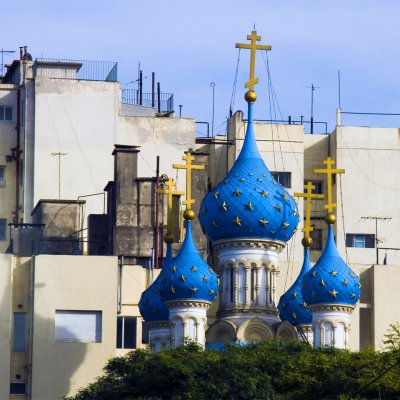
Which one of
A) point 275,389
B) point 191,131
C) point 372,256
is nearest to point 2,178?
point 191,131

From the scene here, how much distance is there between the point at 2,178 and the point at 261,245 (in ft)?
81.9

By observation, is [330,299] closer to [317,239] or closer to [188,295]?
[188,295]

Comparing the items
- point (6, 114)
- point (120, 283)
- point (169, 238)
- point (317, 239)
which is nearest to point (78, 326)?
point (120, 283)

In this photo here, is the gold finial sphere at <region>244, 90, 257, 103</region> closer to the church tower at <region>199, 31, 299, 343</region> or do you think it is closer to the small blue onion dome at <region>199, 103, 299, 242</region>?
the small blue onion dome at <region>199, 103, 299, 242</region>

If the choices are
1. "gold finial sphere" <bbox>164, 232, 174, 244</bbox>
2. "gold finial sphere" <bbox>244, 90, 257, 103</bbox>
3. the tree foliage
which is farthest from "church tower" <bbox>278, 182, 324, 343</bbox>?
"gold finial sphere" <bbox>244, 90, 257, 103</bbox>

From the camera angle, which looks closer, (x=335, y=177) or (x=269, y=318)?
(x=269, y=318)

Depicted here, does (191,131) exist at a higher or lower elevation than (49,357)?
higher

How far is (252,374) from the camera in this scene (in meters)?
72.4

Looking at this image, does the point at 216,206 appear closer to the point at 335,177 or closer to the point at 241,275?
the point at 241,275

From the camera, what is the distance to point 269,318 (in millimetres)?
78250

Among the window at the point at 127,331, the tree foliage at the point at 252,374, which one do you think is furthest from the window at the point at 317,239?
the tree foliage at the point at 252,374

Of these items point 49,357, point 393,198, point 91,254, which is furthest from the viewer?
point 393,198

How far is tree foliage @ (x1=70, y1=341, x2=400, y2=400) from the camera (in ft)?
232

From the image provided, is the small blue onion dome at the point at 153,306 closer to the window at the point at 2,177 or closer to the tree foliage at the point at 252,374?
the tree foliage at the point at 252,374
